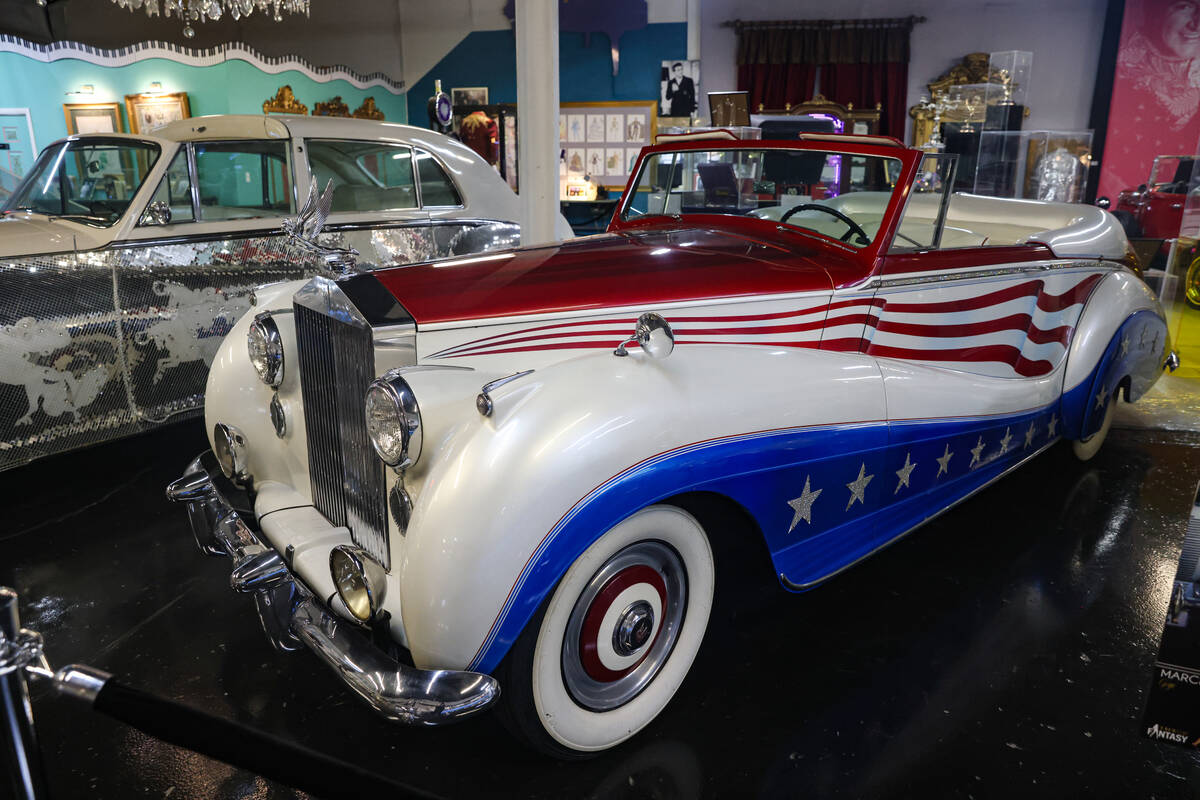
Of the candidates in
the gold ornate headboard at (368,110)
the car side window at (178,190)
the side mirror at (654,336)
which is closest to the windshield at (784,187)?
the side mirror at (654,336)

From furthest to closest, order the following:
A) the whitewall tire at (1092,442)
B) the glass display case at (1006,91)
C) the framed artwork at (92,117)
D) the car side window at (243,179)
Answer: the glass display case at (1006,91), the framed artwork at (92,117), the car side window at (243,179), the whitewall tire at (1092,442)

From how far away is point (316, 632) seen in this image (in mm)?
1725

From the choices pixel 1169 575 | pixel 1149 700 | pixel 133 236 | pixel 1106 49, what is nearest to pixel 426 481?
pixel 1149 700

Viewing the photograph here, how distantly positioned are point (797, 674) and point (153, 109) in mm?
8260

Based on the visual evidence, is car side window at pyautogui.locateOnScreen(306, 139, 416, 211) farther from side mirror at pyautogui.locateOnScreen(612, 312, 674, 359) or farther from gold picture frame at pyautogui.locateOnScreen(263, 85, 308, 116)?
gold picture frame at pyautogui.locateOnScreen(263, 85, 308, 116)

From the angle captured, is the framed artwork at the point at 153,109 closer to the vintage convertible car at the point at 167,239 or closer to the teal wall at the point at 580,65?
the vintage convertible car at the point at 167,239

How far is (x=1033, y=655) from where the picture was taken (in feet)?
7.90

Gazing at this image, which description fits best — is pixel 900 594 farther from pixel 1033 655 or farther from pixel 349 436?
pixel 349 436

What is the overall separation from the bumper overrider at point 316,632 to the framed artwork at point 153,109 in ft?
21.6

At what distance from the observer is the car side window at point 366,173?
15.4ft

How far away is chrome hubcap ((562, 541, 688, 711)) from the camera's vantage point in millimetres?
1833

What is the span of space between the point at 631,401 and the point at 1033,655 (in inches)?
62.7

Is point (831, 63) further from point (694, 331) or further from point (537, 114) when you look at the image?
point (694, 331)

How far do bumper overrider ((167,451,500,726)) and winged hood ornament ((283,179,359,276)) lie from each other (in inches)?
29.2
